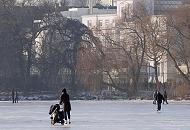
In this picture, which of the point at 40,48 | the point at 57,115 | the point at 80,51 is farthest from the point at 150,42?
the point at 57,115

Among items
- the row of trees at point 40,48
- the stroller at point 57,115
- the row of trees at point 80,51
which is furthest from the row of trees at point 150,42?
the stroller at point 57,115

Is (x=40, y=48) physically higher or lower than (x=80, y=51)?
higher

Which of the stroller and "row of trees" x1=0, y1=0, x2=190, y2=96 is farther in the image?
"row of trees" x1=0, y1=0, x2=190, y2=96

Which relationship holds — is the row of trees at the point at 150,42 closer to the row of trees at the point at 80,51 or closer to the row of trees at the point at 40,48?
the row of trees at the point at 80,51

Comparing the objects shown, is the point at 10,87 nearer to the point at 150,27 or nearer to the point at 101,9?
the point at 150,27

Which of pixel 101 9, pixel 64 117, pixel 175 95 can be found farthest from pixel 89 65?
pixel 101 9

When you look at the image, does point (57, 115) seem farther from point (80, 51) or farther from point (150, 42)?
point (150, 42)

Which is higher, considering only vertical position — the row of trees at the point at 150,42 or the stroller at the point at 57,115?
the row of trees at the point at 150,42

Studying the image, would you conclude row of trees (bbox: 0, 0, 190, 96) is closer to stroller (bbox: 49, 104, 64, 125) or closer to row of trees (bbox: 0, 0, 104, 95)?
row of trees (bbox: 0, 0, 104, 95)

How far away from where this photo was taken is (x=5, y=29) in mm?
69062

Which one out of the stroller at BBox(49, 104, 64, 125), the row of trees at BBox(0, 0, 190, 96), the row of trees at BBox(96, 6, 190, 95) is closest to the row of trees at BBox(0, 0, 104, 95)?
the row of trees at BBox(0, 0, 190, 96)

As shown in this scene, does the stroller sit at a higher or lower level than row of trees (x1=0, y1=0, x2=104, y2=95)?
lower

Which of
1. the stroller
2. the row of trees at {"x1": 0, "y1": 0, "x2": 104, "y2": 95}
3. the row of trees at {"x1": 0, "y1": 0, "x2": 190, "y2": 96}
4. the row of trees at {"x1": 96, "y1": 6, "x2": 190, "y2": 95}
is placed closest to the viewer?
the stroller

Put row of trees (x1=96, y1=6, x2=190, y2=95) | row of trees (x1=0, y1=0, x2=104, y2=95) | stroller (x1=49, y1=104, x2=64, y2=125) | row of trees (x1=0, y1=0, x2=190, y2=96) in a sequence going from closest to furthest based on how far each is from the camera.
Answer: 1. stroller (x1=49, y1=104, x2=64, y2=125)
2. row of trees (x1=96, y1=6, x2=190, y2=95)
3. row of trees (x1=0, y1=0, x2=190, y2=96)
4. row of trees (x1=0, y1=0, x2=104, y2=95)
